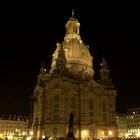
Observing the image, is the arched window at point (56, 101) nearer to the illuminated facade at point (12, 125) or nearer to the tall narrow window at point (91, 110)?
the tall narrow window at point (91, 110)

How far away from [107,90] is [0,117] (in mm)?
72615

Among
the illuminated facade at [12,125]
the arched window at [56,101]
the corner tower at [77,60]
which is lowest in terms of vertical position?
the illuminated facade at [12,125]

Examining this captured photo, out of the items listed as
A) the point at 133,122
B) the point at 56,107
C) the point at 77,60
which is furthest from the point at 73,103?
the point at 133,122

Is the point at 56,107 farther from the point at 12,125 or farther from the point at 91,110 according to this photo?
the point at 12,125

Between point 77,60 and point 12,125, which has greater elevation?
point 77,60

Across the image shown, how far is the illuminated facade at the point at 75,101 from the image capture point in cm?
8494

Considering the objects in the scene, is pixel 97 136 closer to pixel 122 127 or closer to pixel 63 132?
pixel 63 132

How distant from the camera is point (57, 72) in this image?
306 ft

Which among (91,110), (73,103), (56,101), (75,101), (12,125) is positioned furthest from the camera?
(12,125)

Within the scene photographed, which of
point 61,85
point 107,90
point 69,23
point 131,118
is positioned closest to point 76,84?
point 61,85

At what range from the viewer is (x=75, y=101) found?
3524 inches

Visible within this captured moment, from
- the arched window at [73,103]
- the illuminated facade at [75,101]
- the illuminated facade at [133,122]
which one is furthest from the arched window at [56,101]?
the illuminated facade at [133,122]

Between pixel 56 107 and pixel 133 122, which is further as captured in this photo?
pixel 133 122

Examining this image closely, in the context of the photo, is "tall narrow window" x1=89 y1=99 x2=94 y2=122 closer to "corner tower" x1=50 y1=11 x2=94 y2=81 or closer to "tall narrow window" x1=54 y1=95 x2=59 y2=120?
"corner tower" x1=50 y1=11 x2=94 y2=81
